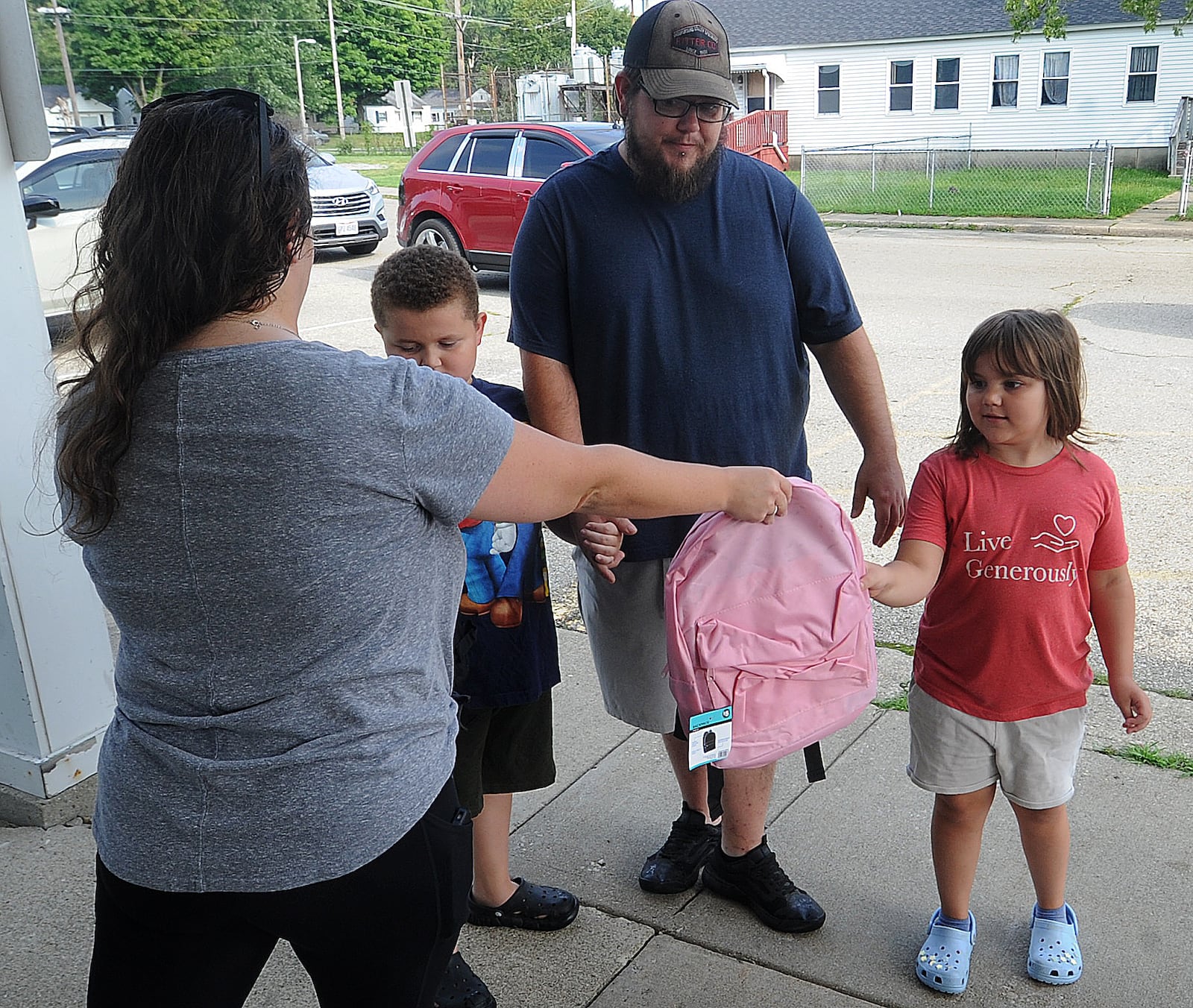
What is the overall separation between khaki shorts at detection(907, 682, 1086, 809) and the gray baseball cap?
148cm

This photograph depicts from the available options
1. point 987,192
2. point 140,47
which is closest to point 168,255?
point 140,47

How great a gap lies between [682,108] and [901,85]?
28852 mm

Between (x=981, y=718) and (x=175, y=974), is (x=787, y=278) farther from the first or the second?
(x=175, y=974)

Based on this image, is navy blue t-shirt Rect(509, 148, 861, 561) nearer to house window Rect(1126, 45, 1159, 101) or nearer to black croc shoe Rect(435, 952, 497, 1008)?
black croc shoe Rect(435, 952, 497, 1008)

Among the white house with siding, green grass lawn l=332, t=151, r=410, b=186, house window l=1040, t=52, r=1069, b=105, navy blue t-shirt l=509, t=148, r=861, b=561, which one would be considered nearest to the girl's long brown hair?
navy blue t-shirt l=509, t=148, r=861, b=561

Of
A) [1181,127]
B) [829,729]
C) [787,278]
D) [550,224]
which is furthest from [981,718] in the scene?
[1181,127]

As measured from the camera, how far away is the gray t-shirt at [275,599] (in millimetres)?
1382

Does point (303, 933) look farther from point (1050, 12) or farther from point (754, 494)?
point (1050, 12)

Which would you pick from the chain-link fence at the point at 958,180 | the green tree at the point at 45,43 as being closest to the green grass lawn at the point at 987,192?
the chain-link fence at the point at 958,180

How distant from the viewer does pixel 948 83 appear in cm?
2797

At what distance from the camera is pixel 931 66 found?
2797cm

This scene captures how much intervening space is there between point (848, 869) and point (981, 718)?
81 centimetres

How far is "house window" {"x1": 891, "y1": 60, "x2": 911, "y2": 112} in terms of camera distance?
28406 millimetres

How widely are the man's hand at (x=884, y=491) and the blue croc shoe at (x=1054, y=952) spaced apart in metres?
0.98
